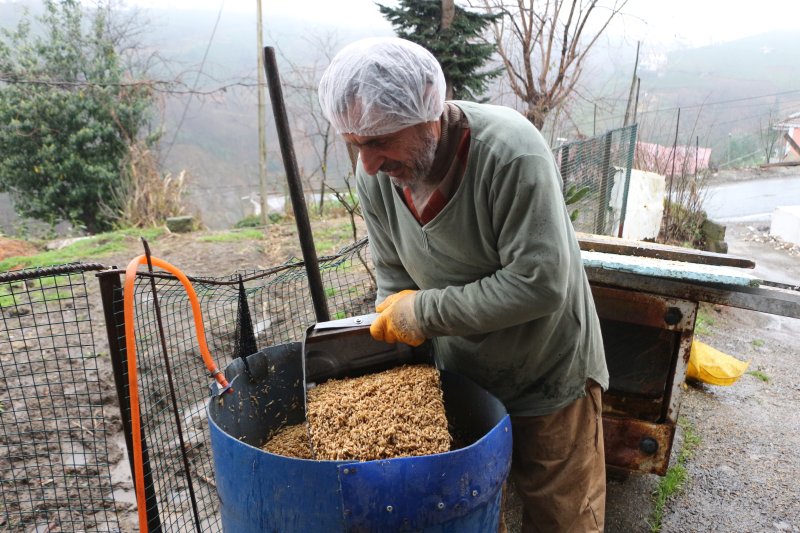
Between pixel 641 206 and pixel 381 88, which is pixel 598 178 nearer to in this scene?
pixel 641 206

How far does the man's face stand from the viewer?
1488mm

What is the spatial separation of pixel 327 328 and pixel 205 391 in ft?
8.16

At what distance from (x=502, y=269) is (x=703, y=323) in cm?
462

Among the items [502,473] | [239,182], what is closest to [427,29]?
[502,473]

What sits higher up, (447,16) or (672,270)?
(447,16)

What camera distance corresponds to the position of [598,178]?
20.4 ft

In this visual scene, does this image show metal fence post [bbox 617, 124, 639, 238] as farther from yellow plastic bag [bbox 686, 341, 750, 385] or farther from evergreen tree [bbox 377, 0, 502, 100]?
yellow plastic bag [bbox 686, 341, 750, 385]

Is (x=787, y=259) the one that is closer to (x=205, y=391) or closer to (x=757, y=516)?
(x=757, y=516)

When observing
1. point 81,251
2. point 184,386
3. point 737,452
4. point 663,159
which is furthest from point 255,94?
point 737,452

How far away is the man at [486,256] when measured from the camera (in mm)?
1414

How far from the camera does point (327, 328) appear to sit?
1770mm

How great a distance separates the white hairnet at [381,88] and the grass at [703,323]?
4.42 metres

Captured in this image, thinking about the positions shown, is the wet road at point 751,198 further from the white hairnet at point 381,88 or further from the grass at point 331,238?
the white hairnet at point 381,88

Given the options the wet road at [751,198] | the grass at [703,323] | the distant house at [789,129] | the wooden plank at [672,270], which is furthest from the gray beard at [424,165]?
the distant house at [789,129]
